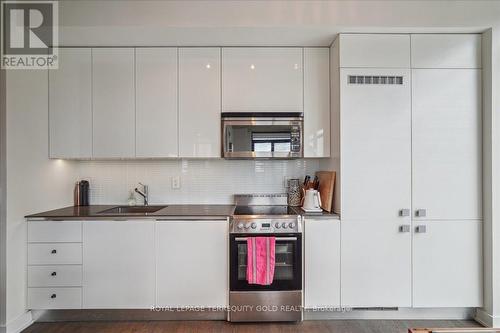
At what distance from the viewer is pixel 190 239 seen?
7.93 feet

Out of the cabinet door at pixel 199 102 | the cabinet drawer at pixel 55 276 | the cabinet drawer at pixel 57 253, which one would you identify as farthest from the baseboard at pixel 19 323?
the cabinet door at pixel 199 102

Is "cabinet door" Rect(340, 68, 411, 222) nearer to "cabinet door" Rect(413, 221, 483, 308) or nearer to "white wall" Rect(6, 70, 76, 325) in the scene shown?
"cabinet door" Rect(413, 221, 483, 308)

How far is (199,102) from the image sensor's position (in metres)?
2.70

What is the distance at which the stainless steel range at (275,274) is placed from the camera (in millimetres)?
2391

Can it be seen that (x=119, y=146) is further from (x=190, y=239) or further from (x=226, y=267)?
(x=226, y=267)

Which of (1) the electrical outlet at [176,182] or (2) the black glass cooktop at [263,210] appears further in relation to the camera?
(1) the electrical outlet at [176,182]

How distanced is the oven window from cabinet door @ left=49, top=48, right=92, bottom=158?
5.60 feet

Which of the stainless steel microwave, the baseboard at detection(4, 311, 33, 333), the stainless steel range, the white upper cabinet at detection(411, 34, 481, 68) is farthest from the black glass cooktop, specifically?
the baseboard at detection(4, 311, 33, 333)

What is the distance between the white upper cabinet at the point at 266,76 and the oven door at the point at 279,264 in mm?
1160

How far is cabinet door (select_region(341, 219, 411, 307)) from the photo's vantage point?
242cm

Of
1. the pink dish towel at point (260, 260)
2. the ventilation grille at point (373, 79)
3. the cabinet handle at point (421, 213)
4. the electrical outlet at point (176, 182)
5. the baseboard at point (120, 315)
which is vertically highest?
the ventilation grille at point (373, 79)

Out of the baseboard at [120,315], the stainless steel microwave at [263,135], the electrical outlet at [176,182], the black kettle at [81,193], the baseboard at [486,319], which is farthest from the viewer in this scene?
the electrical outlet at [176,182]

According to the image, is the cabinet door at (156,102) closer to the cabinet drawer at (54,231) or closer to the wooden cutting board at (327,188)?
the cabinet drawer at (54,231)

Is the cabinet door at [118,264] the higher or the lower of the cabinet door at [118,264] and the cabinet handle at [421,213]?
the lower
